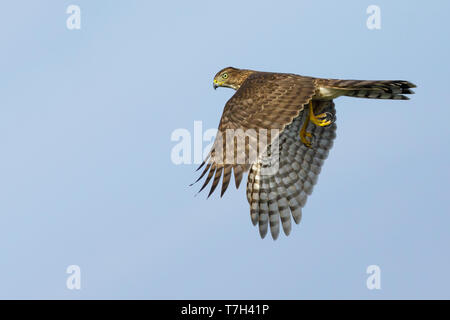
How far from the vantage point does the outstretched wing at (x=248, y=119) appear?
50.1 ft

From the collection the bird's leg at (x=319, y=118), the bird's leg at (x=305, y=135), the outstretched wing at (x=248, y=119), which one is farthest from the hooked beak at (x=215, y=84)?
the outstretched wing at (x=248, y=119)

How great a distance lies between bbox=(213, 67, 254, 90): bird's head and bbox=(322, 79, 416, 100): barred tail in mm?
2676

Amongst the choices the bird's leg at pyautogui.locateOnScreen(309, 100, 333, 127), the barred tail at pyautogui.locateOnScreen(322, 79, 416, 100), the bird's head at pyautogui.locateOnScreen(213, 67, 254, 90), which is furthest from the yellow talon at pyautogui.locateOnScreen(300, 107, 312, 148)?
the barred tail at pyautogui.locateOnScreen(322, 79, 416, 100)

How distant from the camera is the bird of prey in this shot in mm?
15336

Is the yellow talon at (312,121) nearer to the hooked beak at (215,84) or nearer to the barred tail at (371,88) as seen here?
the barred tail at (371,88)

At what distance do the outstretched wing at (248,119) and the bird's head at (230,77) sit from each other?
3.23m

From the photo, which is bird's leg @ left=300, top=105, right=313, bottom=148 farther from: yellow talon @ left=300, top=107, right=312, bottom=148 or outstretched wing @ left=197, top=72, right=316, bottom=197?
outstretched wing @ left=197, top=72, right=316, bottom=197

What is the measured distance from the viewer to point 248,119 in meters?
A: 15.6

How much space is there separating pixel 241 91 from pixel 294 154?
4141mm

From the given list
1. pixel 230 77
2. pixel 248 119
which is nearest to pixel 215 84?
pixel 230 77

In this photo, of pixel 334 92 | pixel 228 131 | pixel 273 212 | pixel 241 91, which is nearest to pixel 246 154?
pixel 228 131

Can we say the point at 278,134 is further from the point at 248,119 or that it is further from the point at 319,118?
the point at 319,118

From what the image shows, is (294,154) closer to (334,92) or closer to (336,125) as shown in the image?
(336,125)

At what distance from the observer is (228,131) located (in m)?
15.5
